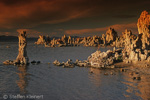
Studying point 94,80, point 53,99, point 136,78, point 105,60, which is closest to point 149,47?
point 105,60

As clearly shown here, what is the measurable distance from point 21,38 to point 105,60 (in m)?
39.2

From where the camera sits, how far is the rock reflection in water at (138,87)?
34959 millimetres

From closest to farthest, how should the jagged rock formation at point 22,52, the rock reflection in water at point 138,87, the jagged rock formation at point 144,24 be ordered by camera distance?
the rock reflection in water at point 138,87
the jagged rock formation at point 22,52
the jagged rock formation at point 144,24

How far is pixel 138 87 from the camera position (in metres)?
39.8

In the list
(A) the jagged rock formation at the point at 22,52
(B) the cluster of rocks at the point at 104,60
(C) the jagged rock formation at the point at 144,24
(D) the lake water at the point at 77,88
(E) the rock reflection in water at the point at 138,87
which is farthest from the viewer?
(C) the jagged rock formation at the point at 144,24

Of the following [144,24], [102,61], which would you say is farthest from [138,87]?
[144,24]

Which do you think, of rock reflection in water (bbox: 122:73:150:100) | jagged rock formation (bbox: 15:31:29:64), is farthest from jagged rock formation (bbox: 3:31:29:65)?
rock reflection in water (bbox: 122:73:150:100)

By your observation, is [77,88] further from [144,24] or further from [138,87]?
[144,24]

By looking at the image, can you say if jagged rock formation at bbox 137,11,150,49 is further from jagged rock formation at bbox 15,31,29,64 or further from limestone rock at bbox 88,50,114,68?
jagged rock formation at bbox 15,31,29,64

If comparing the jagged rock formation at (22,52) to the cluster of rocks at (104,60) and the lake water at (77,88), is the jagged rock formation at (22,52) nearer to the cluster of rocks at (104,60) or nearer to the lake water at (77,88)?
the lake water at (77,88)

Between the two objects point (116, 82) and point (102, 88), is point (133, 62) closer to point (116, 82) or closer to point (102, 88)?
point (116, 82)

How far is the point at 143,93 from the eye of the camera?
3578cm

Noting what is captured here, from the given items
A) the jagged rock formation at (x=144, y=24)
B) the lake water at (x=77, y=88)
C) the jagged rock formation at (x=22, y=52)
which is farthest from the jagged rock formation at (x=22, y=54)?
the jagged rock formation at (x=144, y=24)

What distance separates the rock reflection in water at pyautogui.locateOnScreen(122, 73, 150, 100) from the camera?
35.0 m
